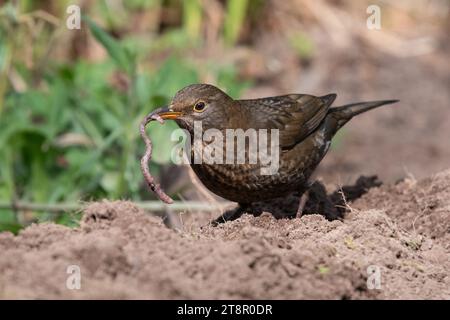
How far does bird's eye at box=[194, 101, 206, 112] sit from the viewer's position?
5383mm

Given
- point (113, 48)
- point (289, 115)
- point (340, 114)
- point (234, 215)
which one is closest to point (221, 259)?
point (234, 215)

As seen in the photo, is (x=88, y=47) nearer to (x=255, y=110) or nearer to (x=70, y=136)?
(x=70, y=136)

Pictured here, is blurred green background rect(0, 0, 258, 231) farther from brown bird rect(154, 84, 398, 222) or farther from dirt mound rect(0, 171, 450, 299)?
dirt mound rect(0, 171, 450, 299)

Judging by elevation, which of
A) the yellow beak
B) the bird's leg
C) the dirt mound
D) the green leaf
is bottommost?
the dirt mound

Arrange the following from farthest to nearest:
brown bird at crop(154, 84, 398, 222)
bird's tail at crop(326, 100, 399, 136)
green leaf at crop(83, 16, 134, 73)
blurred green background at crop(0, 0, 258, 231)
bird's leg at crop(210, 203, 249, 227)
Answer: blurred green background at crop(0, 0, 258, 231)
green leaf at crop(83, 16, 134, 73)
bird's tail at crop(326, 100, 399, 136)
bird's leg at crop(210, 203, 249, 227)
brown bird at crop(154, 84, 398, 222)

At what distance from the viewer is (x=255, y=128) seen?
5555 mm

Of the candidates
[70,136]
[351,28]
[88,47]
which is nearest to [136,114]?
[70,136]

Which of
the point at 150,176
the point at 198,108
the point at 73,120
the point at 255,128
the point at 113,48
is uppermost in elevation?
the point at 113,48

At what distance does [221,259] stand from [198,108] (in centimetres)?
155

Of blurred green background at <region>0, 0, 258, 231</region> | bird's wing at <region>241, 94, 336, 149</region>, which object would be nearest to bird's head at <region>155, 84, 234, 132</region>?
bird's wing at <region>241, 94, 336, 149</region>

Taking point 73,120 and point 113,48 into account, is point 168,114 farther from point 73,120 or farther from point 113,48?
point 73,120

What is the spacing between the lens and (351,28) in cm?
1184

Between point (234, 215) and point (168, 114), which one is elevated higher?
point (168, 114)

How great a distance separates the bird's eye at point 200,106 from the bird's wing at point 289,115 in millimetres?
355
